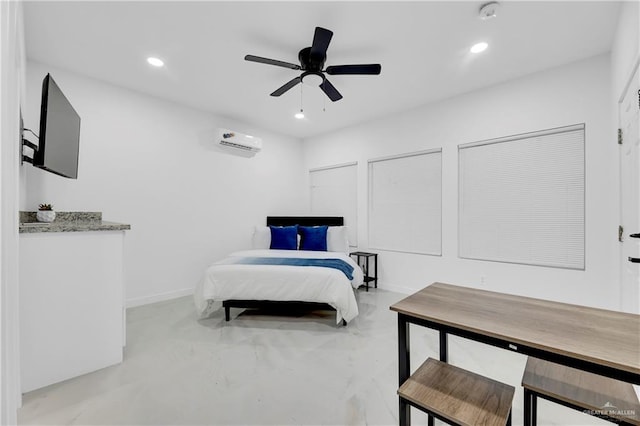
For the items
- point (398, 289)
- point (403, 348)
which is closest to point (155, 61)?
point (403, 348)

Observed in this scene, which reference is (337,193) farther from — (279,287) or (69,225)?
(69,225)

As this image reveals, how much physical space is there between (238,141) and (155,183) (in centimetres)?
134

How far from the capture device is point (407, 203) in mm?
4223

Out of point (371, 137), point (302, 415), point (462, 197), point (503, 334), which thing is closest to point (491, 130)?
point (462, 197)

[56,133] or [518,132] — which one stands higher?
[518,132]

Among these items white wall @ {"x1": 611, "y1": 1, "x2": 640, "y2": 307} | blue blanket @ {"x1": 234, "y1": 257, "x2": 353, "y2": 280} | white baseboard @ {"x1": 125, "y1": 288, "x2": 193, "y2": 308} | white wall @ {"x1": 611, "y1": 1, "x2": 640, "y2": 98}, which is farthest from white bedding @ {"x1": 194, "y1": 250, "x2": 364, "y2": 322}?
white wall @ {"x1": 611, "y1": 1, "x2": 640, "y2": 98}

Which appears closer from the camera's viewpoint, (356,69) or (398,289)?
(356,69)

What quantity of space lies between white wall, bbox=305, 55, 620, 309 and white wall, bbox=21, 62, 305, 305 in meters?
2.24

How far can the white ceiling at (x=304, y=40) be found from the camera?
213 cm

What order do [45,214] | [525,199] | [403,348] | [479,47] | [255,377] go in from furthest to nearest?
[525,199] < [479,47] < [45,214] < [255,377] < [403,348]

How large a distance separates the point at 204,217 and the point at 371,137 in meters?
2.96

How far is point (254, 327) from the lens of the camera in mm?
2893

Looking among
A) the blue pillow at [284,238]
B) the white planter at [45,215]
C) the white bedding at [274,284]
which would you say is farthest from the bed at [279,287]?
the white planter at [45,215]

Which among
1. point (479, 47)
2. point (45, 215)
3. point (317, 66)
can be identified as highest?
point (479, 47)
